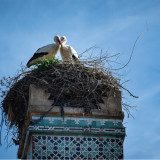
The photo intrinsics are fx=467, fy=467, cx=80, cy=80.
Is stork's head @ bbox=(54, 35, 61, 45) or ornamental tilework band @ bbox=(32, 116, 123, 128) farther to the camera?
stork's head @ bbox=(54, 35, 61, 45)

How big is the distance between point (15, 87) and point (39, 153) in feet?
5.44

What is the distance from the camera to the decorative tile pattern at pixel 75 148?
7516 mm

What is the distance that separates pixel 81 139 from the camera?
7723mm

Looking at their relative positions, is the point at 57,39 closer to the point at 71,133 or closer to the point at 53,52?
the point at 53,52

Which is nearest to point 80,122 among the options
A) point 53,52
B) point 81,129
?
point 81,129

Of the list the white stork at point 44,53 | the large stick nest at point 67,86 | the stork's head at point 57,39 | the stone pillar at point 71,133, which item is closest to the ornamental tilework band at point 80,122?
the stone pillar at point 71,133

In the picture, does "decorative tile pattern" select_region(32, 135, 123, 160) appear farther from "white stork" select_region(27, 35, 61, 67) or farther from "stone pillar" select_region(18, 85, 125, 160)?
"white stork" select_region(27, 35, 61, 67)

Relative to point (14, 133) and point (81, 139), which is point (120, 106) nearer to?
point (81, 139)

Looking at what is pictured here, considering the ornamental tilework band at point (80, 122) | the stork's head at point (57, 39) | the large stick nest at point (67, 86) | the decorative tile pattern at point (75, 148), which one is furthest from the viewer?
the stork's head at point (57, 39)

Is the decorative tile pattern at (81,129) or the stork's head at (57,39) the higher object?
the stork's head at (57,39)

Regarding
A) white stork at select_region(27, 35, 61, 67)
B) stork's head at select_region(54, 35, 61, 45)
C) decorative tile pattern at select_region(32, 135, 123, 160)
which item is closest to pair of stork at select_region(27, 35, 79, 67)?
white stork at select_region(27, 35, 61, 67)

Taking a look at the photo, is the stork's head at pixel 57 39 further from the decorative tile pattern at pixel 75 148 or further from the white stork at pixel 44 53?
the decorative tile pattern at pixel 75 148

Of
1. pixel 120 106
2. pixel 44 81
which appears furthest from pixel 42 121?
pixel 120 106

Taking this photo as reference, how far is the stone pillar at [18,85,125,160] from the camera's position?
24.8 feet
